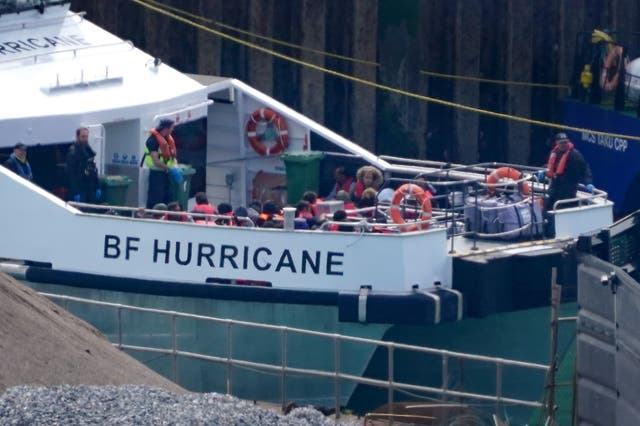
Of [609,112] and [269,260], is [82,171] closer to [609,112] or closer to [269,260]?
[269,260]

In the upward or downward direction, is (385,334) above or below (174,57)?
below

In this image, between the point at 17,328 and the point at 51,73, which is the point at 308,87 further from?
the point at 17,328

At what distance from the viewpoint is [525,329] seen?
1188 cm

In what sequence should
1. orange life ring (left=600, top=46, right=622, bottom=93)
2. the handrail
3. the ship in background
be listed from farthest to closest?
orange life ring (left=600, top=46, right=622, bottom=93), the ship in background, the handrail

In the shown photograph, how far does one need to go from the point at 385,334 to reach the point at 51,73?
4.18m

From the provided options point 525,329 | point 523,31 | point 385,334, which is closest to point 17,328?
point 385,334

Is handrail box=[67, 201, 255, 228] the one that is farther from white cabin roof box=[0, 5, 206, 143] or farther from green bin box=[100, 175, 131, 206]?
white cabin roof box=[0, 5, 206, 143]

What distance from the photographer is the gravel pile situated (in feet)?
24.6

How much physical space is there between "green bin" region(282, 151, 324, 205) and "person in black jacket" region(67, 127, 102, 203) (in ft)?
6.90

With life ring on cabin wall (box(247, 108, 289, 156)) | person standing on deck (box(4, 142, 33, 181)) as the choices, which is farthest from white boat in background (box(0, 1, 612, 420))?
life ring on cabin wall (box(247, 108, 289, 156))

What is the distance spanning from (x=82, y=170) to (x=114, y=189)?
432 millimetres

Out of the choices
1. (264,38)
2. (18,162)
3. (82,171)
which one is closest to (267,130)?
(82,171)

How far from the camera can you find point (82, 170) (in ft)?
40.7

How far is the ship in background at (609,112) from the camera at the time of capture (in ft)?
58.1
